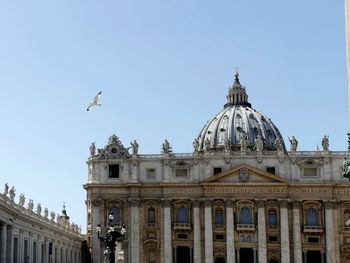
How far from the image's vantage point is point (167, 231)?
89625 mm

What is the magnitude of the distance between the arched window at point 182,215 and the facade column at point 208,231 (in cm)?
278

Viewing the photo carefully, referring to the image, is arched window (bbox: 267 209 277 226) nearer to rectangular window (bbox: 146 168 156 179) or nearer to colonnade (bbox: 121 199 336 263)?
colonnade (bbox: 121 199 336 263)

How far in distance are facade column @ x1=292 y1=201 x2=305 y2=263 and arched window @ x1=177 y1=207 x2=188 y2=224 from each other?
45.5 ft

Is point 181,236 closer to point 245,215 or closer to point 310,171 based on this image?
point 245,215

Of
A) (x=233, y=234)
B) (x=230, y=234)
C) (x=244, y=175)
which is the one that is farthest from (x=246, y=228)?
(x=244, y=175)

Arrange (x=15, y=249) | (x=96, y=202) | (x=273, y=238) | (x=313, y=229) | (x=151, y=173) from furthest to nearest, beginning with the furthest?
(x=151, y=173) < (x=96, y=202) < (x=273, y=238) < (x=313, y=229) < (x=15, y=249)

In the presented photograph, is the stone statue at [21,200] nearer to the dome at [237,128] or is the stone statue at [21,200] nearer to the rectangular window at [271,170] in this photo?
the rectangular window at [271,170]

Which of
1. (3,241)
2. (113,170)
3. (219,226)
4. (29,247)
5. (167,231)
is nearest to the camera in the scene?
(3,241)

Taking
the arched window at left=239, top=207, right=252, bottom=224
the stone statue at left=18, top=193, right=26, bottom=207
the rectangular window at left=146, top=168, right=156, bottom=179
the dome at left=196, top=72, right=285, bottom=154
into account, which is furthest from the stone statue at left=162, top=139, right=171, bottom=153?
the stone statue at left=18, top=193, right=26, bottom=207

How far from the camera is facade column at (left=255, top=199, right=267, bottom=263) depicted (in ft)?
289

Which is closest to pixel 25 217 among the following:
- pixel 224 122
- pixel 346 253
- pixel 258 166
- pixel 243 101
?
pixel 258 166

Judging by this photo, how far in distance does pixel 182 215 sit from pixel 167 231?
3.01m

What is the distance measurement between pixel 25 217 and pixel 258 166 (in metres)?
40.9

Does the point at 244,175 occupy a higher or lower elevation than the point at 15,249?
higher
